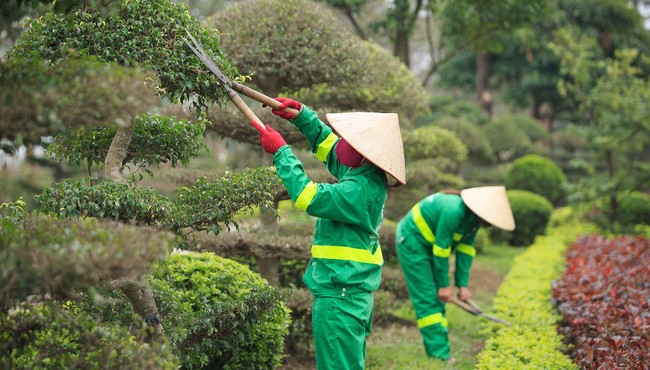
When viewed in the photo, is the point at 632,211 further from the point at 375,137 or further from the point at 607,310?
the point at 375,137

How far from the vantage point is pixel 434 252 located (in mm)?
6152

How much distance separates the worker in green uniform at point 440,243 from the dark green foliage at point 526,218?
23.7 ft

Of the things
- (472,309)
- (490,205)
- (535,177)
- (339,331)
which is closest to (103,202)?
(339,331)

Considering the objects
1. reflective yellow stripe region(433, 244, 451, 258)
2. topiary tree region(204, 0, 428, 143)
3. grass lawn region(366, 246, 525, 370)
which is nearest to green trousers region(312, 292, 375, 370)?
grass lawn region(366, 246, 525, 370)

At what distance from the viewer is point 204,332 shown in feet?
13.7

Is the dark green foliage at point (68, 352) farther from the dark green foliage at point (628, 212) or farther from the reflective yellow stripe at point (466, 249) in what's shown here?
the dark green foliage at point (628, 212)

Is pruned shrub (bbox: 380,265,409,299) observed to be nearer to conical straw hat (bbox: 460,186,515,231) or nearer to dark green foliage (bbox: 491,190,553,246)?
conical straw hat (bbox: 460,186,515,231)

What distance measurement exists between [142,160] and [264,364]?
179 centimetres

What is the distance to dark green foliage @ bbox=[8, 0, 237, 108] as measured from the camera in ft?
12.0

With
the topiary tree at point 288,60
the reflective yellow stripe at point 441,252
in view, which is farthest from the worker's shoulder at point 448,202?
the topiary tree at point 288,60

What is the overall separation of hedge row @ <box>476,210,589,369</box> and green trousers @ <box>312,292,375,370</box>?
4.80 ft

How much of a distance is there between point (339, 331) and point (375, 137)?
1144 millimetres

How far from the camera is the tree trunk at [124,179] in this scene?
12.3ft

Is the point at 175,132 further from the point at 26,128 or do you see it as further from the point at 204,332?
the point at 26,128
